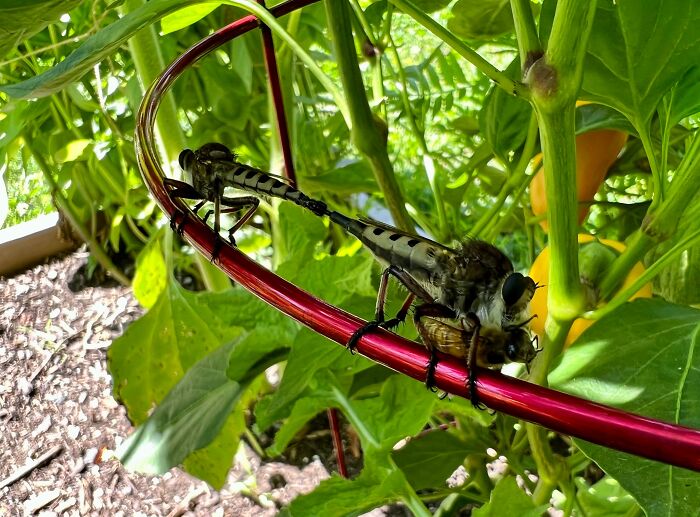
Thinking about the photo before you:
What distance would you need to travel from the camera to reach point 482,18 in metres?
0.48

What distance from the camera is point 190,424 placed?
1.61 feet

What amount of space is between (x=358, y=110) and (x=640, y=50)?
145mm

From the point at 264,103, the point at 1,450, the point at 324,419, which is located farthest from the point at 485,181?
the point at 1,450

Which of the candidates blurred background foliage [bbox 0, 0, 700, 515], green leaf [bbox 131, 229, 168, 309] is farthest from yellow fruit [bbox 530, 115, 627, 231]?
green leaf [bbox 131, 229, 168, 309]

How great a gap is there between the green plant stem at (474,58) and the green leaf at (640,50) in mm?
57

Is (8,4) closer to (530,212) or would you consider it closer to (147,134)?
(147,134)

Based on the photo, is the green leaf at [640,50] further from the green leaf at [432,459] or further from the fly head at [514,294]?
the green leaf at [432,459]

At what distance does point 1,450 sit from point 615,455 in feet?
2.86

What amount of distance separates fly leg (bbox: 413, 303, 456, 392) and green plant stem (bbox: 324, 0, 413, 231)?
181mm

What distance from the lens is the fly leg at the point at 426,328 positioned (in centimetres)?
19

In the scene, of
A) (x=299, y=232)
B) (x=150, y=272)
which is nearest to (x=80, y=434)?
(x=150, y=272)

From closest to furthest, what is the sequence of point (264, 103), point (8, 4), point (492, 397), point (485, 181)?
point (492, 397)
point (8, 4)
point (485, 181)
point (264, 103)

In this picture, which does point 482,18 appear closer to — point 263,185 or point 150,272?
point 263,185

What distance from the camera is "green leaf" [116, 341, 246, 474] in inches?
18.6
